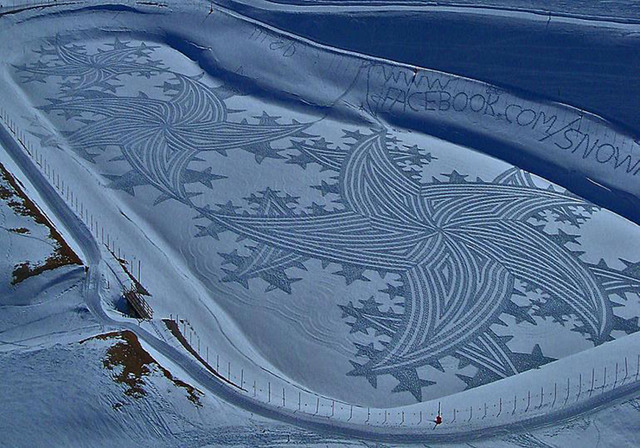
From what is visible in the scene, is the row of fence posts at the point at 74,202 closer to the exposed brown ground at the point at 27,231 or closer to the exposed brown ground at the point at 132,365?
the exposed brown ground at the point at 27,231

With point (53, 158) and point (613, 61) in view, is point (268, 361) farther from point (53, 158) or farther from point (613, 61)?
point (613, 61)

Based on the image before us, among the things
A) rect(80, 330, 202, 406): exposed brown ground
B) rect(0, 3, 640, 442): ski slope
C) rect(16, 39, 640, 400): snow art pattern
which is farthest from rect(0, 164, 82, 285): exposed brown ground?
rect(16, 39, 640, 400): snow art pattern

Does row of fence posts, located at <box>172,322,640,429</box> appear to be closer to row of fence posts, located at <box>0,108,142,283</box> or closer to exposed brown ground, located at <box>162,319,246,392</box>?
exposed brown ground, located at <box>162,319,246,392</box>

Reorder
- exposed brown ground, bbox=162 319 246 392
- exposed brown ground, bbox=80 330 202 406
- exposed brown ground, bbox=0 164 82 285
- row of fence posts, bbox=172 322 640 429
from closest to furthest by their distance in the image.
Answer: exposed brown ground, bbox=80 330 202 406 → row of fence posts, bbox=172 322 640 429 → exposed brown ground, bbox=162 319 246 392 → exposed brown ground, bbox=0 164 82 285

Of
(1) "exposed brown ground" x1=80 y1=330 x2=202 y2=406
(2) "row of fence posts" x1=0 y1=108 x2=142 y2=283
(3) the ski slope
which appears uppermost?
(3) the ski slope

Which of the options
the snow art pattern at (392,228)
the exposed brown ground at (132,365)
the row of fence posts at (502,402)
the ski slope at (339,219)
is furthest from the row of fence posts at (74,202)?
the row of fence posts at (502,402)

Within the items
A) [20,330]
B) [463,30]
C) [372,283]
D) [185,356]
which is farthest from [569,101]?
[20,330]
